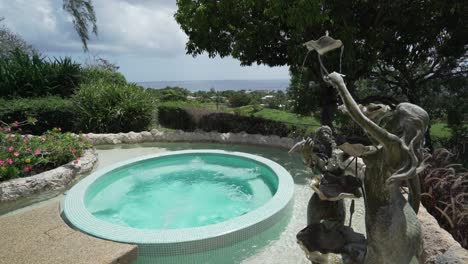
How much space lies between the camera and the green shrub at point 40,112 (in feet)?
31.9

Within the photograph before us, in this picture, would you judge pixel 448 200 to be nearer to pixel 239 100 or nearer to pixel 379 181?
pixel 379 181

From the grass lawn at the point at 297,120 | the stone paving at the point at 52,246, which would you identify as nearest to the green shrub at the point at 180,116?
the grass lawn at the point at 297,120

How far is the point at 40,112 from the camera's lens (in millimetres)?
10070

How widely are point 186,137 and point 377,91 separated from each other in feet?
23.7

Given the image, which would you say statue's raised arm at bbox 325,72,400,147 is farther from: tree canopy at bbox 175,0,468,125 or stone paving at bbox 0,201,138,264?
tree canopy at bbox 175,0,468,125

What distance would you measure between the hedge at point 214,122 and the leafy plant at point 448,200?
19.4ft

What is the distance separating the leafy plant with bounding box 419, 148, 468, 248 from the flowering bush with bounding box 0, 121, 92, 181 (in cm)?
675

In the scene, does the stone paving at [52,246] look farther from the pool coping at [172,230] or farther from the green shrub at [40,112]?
the green shrub at [40,112]

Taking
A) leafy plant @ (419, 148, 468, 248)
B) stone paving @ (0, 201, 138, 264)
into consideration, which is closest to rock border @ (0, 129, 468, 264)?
leafy plant @ (419, 148, 468, 248)

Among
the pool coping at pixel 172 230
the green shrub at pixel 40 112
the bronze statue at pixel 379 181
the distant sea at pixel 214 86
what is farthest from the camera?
the distant sea at pixel 214 86

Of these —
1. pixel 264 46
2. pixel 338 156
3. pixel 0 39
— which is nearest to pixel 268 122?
pixel 264 46

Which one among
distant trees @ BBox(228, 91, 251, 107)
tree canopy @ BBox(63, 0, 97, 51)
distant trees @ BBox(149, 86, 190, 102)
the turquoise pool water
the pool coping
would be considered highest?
tree canopy @ BBox(63, 0, 97, 51)

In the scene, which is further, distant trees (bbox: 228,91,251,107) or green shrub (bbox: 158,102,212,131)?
distant trees (bbox: 228,91,251,107)

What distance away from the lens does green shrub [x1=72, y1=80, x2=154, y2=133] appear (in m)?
10.0
